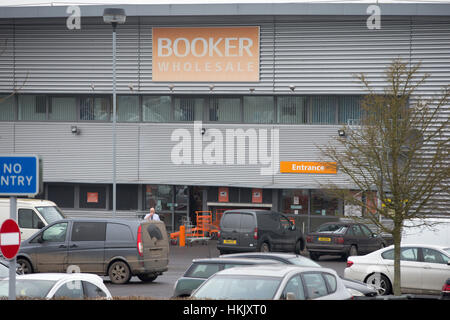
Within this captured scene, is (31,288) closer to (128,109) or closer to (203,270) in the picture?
(203,270)

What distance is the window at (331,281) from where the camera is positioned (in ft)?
38.3

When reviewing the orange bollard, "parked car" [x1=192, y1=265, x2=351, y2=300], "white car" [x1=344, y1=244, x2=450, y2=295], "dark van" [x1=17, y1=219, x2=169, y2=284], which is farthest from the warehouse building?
"parked car" [x1=192, y1=265, x2=351, y2=300]

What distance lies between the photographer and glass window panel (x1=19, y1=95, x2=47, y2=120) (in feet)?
117

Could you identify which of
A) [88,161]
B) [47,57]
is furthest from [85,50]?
[88,161]

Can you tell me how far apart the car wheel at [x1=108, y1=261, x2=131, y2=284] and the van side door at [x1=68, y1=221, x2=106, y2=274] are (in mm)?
304

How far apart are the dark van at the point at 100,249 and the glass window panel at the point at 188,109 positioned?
525 inches

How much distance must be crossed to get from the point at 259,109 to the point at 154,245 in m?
14.1

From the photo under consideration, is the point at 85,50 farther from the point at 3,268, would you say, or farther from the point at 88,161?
the point at 3,268

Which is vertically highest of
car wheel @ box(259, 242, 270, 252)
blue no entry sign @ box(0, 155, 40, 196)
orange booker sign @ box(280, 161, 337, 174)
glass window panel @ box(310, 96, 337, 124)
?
glass window panel @ box(310, 96, 337, 124)

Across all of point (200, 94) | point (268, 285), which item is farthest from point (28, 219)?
point (268, 285)

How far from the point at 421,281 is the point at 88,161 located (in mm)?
19322

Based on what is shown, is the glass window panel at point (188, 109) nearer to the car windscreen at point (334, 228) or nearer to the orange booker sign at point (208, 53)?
the orange booker sign at point (208, 53)

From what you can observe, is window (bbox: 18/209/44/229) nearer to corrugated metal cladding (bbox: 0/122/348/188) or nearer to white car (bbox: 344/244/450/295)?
corrugated metal cladding (bbox: 0/122/348/188)

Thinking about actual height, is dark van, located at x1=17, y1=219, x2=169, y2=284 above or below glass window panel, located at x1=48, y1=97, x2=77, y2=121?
below
